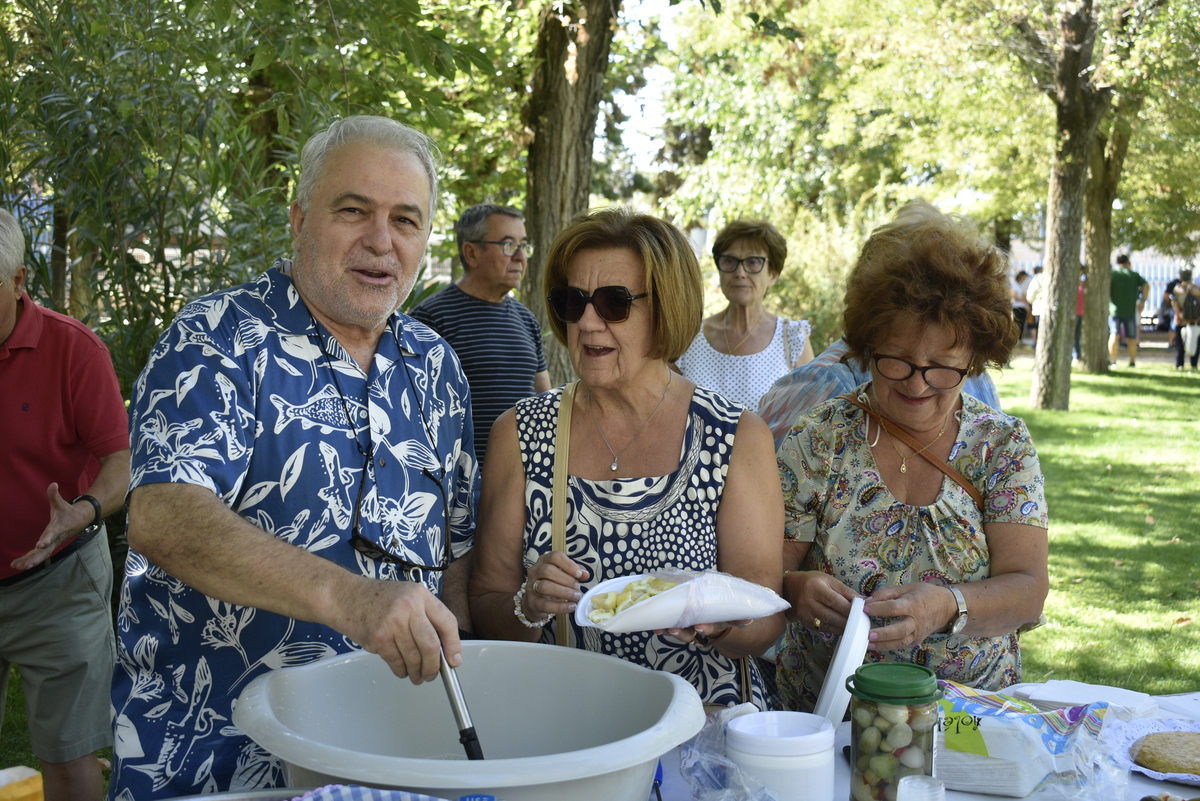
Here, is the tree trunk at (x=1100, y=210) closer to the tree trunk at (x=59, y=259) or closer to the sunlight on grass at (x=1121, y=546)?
the sunlight on grass at (x=1121, y=546)

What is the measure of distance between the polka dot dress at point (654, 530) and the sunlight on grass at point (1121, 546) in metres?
3.04

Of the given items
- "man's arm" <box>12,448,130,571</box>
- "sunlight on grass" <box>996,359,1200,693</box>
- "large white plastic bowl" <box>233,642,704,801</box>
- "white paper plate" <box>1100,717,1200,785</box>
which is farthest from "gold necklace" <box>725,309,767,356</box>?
"large white plastic bowl" <box>233,642,704,801</box>

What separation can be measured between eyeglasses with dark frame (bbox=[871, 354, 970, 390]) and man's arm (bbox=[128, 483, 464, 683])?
1.30 metres

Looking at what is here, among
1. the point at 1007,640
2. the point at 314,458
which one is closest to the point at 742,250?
the point at 1007,640

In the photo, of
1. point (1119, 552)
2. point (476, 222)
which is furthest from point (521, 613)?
point (1119, 552)

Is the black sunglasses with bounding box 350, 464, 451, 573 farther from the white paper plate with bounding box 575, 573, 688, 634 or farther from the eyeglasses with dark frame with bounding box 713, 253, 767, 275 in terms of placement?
the eyeglasses with dark frame with bounding box 713, 253, 767, 275

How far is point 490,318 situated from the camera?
16.1ft

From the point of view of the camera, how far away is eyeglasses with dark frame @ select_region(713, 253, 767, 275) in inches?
205

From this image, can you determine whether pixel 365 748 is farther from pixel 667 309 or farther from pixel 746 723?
pixel 667 309

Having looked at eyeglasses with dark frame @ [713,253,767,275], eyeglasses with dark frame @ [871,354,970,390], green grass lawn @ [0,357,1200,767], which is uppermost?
eyeglasses with dark frame @ [713,253,767,275]

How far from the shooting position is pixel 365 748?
1609 mm

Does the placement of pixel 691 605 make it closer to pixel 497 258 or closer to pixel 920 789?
pixel 920 789

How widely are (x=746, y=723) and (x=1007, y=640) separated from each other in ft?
3.70

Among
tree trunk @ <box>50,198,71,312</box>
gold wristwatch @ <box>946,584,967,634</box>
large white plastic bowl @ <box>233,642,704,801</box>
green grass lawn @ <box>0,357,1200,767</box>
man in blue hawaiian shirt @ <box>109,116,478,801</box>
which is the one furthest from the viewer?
green grass lawn @ <box>0,357,1200,767</box>
